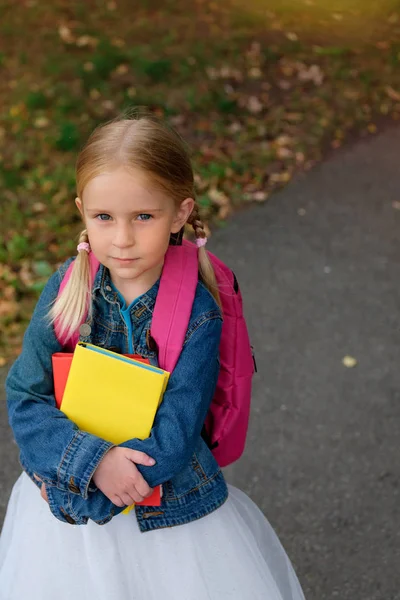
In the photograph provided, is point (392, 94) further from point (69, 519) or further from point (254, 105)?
point (69, 519)

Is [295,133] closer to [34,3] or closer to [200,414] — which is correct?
Answer: [34,3]

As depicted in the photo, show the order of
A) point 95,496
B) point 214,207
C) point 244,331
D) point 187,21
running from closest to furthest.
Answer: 1. point 95,496
2. point 244,331
3. point 214,207
4. point 187,21

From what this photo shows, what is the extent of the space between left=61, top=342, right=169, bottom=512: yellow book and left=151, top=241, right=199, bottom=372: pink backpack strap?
A: 75 millimetres

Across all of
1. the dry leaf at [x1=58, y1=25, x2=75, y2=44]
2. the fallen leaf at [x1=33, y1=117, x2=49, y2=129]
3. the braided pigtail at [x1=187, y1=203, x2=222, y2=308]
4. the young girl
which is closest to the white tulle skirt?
the young girl

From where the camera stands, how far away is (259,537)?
7.38 feet

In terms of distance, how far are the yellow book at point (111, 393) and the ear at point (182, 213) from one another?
355mm

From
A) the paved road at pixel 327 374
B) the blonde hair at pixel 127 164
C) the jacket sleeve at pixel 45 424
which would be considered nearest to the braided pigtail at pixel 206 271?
the blonde hair at pixel 127 164

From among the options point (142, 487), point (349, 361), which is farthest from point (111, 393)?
point (349, 361)

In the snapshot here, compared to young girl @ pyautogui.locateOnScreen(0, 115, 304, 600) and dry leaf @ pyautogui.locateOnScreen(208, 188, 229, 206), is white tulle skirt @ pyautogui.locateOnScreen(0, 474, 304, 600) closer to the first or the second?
young girl @ pyautogui.locateOnScreen(0, 115, 304, 600)

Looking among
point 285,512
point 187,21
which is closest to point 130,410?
point 285,512

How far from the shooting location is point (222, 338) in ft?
6.76

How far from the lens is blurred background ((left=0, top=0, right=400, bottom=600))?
11.5 feet

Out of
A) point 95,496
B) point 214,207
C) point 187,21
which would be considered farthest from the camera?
point 187,21

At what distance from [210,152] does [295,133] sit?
80 cm
